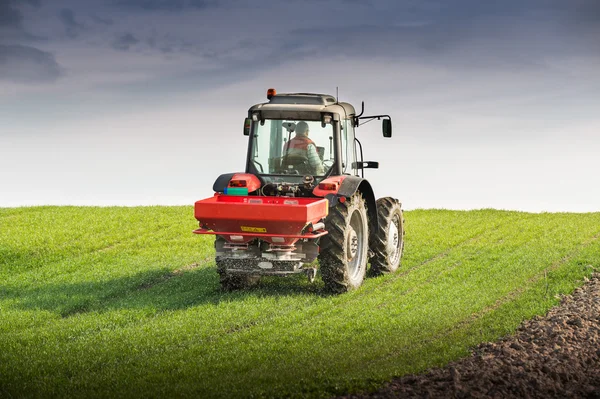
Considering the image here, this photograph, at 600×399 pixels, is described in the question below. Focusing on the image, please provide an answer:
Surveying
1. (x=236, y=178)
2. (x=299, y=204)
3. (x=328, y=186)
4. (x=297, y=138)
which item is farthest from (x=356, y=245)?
(x=236, y=178)

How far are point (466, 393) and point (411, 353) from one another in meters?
1.59

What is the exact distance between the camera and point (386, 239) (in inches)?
543

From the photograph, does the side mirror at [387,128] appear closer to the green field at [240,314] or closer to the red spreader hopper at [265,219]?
the red spreader hopper at [265,219]

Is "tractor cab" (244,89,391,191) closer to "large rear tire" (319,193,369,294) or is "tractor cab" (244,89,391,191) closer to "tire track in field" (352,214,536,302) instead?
"large rear tire" (319,193,369,294)

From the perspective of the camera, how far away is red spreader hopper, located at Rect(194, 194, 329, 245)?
10961mm

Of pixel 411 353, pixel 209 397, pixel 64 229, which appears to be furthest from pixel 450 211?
pixel 209 397

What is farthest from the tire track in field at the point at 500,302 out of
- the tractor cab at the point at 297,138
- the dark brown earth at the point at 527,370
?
the tractor cab at the point at 297,138

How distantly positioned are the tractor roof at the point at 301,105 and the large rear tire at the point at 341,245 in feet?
4.89

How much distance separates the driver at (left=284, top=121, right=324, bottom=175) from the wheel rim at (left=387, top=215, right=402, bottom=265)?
2322 millimetres

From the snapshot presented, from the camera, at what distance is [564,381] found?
8.00 m

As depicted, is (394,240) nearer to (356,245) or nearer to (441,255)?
(356,245)

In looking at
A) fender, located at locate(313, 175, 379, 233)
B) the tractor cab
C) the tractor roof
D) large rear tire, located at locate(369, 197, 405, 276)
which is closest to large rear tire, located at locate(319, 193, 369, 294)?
fender, located at locate(313, 175, 379, 233)

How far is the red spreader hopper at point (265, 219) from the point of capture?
36.0ft

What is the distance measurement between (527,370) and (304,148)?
5685 mm
